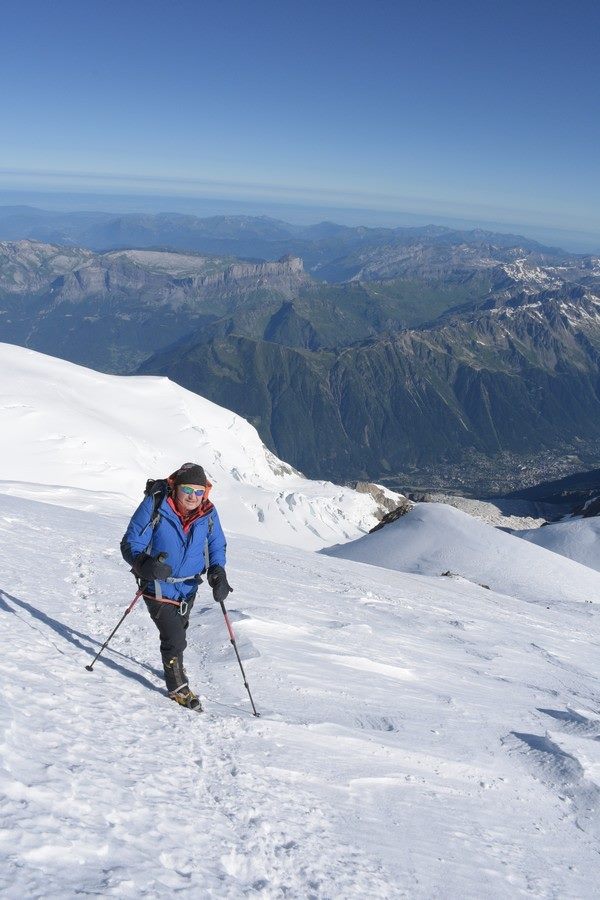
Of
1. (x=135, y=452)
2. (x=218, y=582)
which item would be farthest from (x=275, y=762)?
(x=135, y=452)

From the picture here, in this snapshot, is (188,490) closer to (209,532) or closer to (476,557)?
(209,532)

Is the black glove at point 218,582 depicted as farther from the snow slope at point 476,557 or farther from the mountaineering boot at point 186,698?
the snow slope at point 476,557

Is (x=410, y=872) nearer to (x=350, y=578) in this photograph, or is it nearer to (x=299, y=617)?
(x=299, y=617)

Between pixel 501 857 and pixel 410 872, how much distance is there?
123 cm

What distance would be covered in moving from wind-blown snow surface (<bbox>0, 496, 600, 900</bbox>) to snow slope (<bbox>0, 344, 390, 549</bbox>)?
2035 cm

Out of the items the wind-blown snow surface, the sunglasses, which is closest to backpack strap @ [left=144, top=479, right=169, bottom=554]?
the sunglasses

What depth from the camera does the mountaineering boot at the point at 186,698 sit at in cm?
800

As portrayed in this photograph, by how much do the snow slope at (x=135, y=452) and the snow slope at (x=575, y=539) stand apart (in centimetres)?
3305

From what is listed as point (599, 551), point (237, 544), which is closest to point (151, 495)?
point (237, 544)

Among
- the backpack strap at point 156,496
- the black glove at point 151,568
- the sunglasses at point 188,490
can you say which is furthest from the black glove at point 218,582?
the sunglasses at point 188,490

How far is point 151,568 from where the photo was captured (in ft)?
25.3

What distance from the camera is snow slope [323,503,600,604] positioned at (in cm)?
3161

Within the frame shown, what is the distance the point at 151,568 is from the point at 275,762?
108 inches

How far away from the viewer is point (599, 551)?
151 ft
